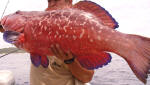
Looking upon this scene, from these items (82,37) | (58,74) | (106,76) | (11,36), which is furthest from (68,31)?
(106,76)

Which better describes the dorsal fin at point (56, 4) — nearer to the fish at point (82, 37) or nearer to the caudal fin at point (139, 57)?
the fish at point (82, 37)

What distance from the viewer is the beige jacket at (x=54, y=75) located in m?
2.58

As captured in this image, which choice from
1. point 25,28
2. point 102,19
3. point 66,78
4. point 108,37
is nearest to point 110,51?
point 108,37

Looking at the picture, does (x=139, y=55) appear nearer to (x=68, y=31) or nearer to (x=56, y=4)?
(x=68, y=31)

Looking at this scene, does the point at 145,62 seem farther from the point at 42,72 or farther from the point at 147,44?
the point at 42,72

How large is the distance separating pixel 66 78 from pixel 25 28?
99cm

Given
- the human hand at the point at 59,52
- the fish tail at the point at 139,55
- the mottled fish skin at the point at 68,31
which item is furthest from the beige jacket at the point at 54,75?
the fish tail at the point at 139,55

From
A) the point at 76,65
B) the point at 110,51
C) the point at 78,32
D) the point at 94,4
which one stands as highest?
the point at 94,4

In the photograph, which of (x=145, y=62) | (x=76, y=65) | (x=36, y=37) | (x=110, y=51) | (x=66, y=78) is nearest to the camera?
(x=145, y=62)

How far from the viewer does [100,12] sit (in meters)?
1.73

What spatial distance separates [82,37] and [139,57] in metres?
0.48

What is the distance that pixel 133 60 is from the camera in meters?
1.50

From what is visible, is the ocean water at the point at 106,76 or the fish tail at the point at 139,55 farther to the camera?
the ocean water at the point at 106,76

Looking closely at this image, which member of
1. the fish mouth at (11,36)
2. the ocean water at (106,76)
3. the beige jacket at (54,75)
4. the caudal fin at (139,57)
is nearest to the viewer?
the caudal fin at (139,57)
